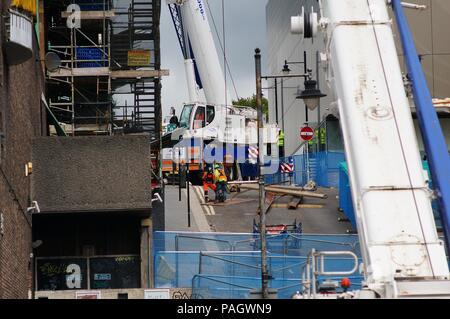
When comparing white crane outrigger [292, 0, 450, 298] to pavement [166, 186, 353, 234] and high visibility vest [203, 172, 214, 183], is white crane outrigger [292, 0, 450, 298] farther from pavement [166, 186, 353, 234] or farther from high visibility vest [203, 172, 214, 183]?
high visibility vest [203, 172, 214, 183]

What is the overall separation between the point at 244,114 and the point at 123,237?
82.0 ft

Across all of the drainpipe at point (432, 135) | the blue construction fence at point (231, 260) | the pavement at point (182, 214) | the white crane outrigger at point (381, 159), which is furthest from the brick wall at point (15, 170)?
the pavement at point (182, 214)

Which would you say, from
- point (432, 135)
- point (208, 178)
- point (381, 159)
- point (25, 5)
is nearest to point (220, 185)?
point (208, 178)

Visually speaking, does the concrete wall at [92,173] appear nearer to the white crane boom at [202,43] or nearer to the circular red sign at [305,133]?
the circular red sign at [305,133]

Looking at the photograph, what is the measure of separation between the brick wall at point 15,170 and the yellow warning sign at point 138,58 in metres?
8.88

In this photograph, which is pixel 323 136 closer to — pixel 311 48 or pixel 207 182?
pixel 311 48

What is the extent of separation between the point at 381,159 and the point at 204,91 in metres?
40.0

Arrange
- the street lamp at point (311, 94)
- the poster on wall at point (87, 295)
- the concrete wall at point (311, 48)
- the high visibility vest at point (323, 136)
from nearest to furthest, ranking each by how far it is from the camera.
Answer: the poster on wall at point (87, 295) → the street lamp at point (311, 94) → the concrete wall at point (311, 48) → the high visibility vest at point (323, 136)

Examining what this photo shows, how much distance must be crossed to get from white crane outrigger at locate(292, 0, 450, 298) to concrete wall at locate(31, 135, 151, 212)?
12.6 metres

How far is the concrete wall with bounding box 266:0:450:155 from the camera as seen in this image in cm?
4678

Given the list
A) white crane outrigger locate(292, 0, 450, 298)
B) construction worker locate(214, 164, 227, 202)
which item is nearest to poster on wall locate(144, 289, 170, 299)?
white crane outrigger locate(292, 0, 450, 298)

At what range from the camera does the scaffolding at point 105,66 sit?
3809 cm

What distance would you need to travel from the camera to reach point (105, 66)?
38656 mm
